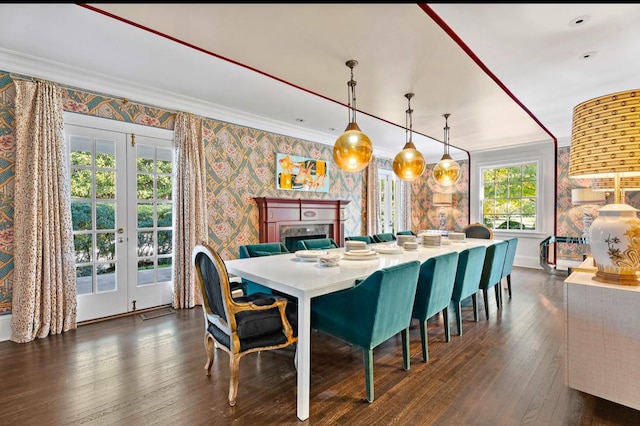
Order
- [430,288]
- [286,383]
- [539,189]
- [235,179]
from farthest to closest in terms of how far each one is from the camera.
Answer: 1. [539,189]
2. [235,179]
3. [430,288]
4. [286,383]

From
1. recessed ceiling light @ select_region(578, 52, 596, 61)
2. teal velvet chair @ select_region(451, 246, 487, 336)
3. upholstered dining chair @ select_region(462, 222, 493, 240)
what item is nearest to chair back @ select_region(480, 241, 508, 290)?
teal velvet chair @ select_region(451, 246, 487, 336)

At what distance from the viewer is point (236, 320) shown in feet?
6.53

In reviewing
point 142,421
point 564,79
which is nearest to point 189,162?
point 142,421

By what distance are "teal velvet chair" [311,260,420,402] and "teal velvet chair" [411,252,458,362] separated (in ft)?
0.92

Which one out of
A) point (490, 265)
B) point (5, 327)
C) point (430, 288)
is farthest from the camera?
point (490, 265)

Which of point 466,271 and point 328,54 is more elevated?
point 328,54

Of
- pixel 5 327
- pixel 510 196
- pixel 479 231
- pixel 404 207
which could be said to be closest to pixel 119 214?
pixel 5 327

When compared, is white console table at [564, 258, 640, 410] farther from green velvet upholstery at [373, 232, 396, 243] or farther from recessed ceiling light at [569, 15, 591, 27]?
green velvet upholstery at [373, 232, 396, 243]

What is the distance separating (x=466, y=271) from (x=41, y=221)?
4.00 metres

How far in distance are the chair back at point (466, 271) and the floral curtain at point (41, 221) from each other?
148 inches

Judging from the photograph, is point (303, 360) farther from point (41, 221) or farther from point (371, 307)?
point (41, 221)

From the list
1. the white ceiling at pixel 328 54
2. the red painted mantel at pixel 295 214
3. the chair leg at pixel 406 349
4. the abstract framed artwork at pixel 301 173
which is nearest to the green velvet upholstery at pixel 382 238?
the red painted mantel at pixel 295 214

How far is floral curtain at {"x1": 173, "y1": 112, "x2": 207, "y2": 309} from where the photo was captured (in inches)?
151

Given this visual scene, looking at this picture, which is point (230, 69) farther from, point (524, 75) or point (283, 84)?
point (524, 75)
